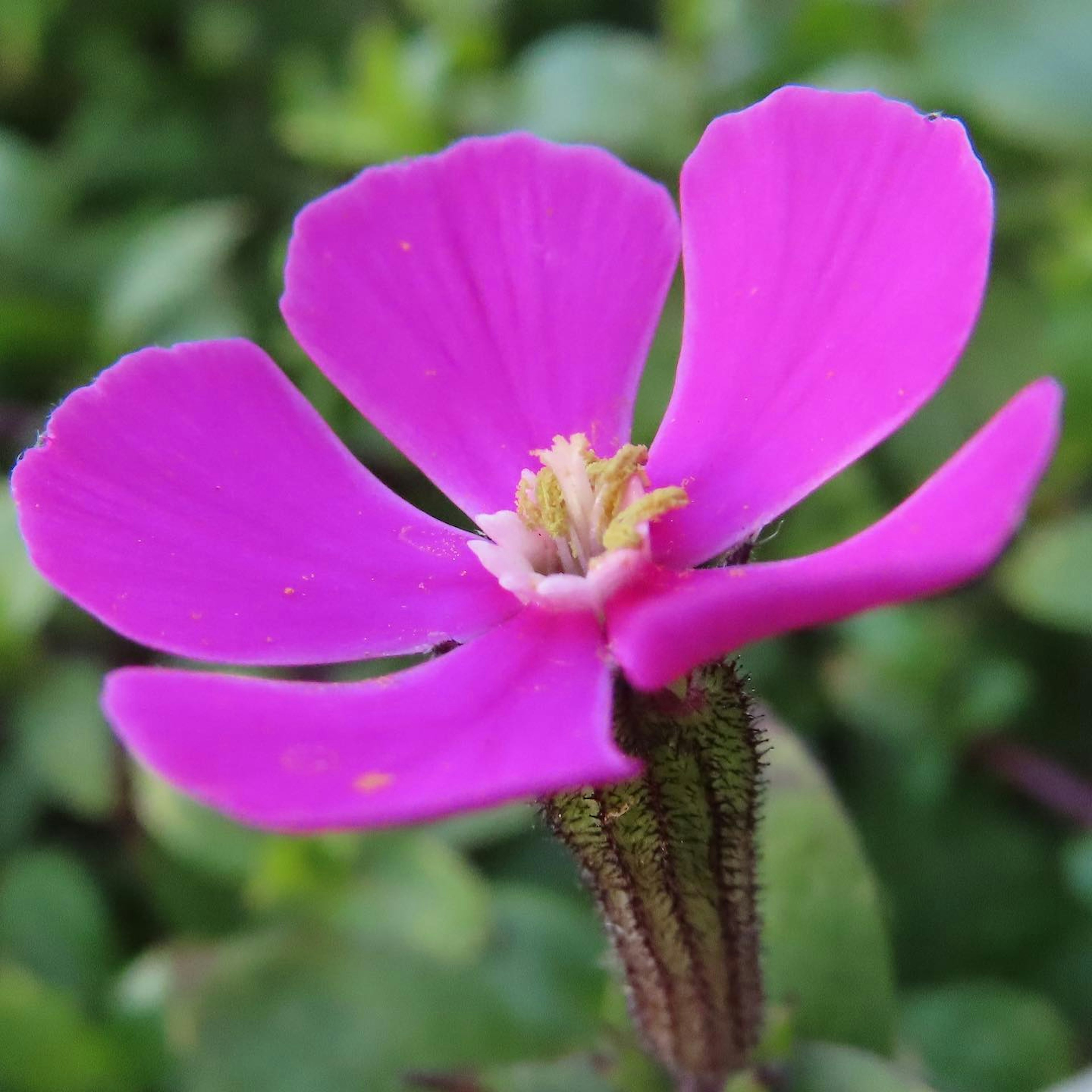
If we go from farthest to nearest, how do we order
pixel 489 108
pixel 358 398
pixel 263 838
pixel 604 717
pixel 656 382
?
pixel 489 108 < pixel 656 382 < pixel 263 838 < pixel 358 398 < pixel 604 717

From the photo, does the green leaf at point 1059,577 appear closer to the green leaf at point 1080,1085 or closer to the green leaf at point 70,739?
the green leaf at point 1080,1085

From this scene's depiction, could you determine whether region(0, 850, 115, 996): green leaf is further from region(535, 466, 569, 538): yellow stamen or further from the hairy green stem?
region(535, 466, 569, 538): yellow stamen

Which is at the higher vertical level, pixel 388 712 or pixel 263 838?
pixel 388 712

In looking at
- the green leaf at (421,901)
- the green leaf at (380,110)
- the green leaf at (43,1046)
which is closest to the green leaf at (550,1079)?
the green leaf at (421,901)

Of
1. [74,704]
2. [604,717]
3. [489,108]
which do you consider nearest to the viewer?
[604,717]

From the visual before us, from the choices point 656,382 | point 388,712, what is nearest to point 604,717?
point 388,712

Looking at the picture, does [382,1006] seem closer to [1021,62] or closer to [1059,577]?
[1059,577]

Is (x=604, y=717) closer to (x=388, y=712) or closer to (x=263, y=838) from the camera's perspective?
(x=388, y=712)
